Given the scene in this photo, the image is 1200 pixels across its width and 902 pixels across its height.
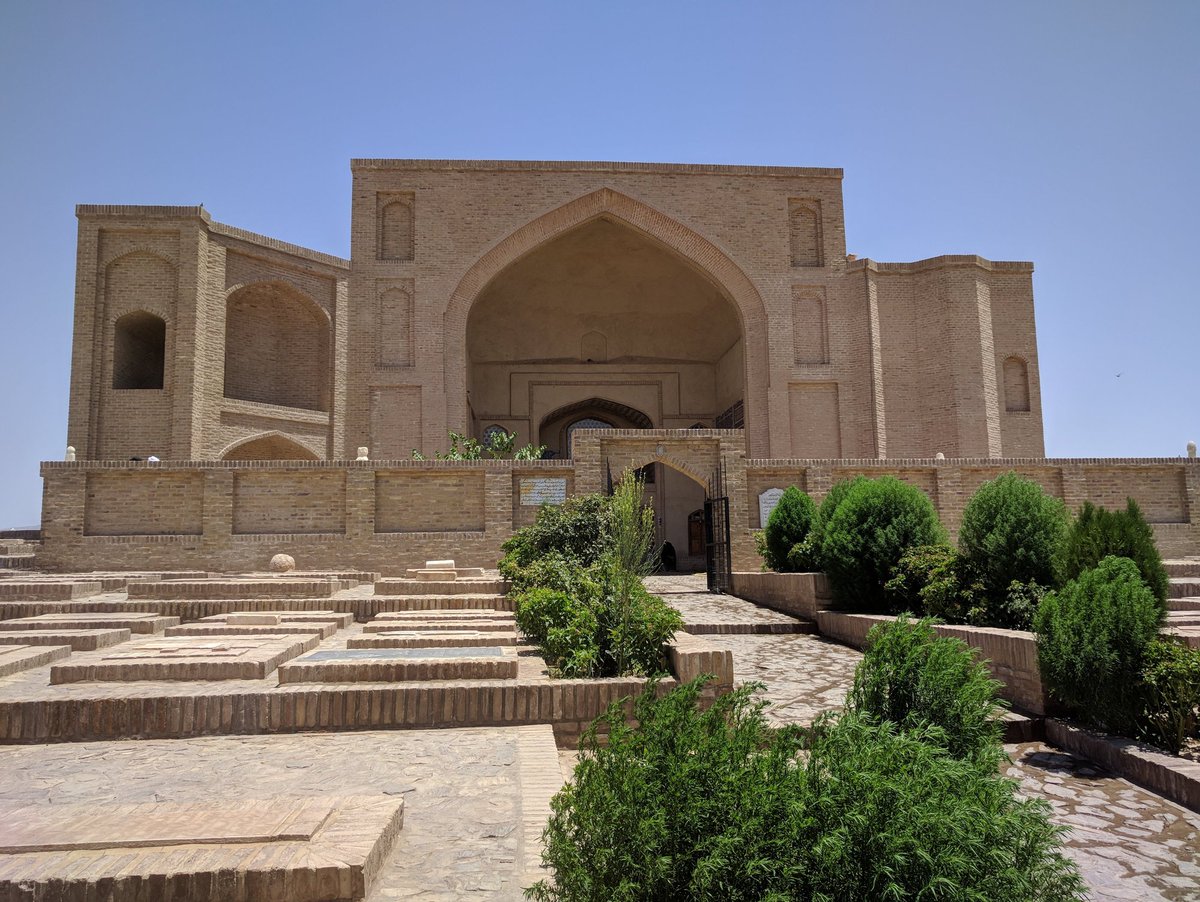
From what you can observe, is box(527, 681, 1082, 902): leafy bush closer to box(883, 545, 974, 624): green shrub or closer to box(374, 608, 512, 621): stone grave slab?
box(883, 545, 974, 624): green shrub

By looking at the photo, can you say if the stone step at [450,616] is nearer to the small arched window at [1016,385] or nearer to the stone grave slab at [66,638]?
the stone grave slab at [66,638]

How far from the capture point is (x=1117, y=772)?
391 centimetres

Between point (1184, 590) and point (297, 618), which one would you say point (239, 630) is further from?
point (1184, 590)

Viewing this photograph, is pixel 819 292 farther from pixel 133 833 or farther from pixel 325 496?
pixel 133 833

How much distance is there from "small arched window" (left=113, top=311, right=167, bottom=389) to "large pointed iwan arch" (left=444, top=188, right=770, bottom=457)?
647cm

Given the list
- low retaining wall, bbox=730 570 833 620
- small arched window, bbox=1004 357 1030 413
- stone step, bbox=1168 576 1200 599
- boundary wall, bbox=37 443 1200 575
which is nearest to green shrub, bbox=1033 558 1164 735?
low retaining wall, bbox=730 570 833 620

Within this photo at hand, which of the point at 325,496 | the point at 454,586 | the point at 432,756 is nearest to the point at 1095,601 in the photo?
the point at 432,756

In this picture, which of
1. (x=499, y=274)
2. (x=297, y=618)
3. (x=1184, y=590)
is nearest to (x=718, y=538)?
(x=1184, y=590)

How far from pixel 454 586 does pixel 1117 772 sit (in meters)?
6.36

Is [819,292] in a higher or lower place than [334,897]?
higher

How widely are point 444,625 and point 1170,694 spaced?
4070mm

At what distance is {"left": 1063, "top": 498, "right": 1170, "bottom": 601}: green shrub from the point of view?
4836 mm

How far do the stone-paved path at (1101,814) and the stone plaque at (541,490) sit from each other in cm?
908

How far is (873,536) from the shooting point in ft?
25.7
